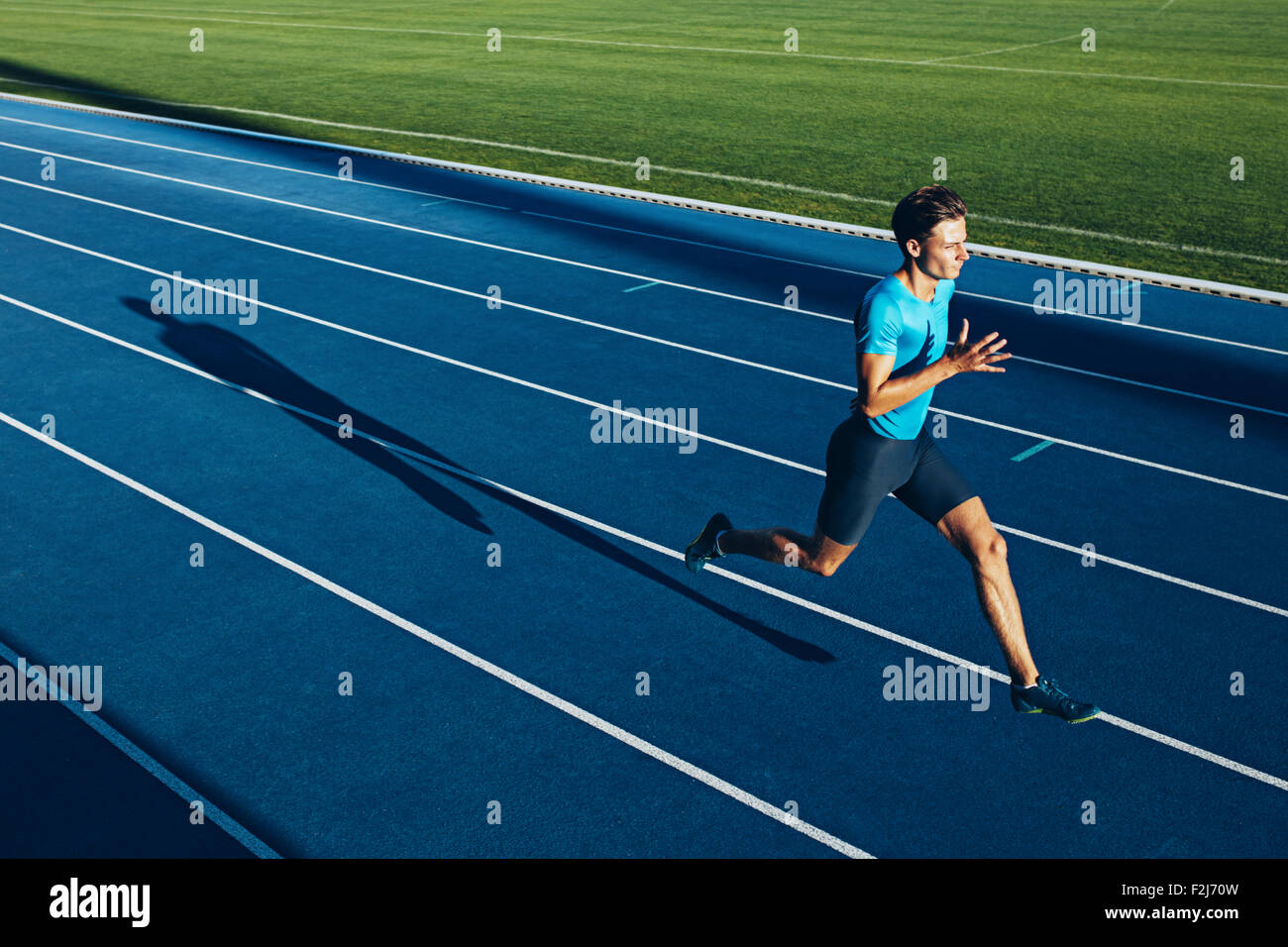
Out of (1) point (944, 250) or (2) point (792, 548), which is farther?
(2) point (792, 548)

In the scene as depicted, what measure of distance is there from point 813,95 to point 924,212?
18.6m

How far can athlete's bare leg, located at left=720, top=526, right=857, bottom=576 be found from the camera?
5.73m

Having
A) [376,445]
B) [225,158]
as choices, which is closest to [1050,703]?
[376,445]

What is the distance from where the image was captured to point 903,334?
509cm

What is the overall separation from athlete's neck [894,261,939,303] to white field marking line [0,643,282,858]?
3.53 metres

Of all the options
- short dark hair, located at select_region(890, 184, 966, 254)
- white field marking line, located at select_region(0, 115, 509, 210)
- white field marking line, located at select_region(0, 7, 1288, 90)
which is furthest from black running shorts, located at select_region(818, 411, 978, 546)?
white field marking line, located at select_region(0, 7, 1288, 90)

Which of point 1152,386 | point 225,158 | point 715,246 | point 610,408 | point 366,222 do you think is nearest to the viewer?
point 610,408

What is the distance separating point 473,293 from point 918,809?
26.9 ft

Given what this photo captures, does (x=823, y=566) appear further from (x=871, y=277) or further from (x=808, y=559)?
(x=871, y=277)

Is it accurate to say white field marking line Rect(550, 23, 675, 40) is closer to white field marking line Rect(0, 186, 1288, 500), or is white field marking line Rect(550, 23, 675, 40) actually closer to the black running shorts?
white field marking line Rect(0, 186, 1288, 500)

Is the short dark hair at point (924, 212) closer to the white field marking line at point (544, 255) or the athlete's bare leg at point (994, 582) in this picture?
the athlete's bare leg at point (994, 582)

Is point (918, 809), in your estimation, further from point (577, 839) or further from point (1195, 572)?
point (1195, 572)
